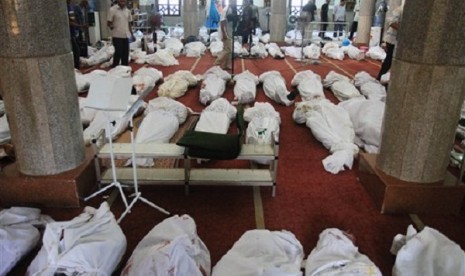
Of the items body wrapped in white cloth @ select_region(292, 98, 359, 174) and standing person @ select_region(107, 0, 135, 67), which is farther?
standing person @ select_region(107, 0, 135, 67)

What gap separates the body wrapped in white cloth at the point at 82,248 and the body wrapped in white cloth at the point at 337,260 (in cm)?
Answer: 117

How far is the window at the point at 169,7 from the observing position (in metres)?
19.6

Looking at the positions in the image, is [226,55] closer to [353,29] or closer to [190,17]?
[190,17]

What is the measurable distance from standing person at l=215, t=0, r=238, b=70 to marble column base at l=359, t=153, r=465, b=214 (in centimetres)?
577

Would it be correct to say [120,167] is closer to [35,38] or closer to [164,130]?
[164,130]

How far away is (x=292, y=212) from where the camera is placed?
3135 millimetres

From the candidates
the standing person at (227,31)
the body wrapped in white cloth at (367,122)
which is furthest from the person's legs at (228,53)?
the body wrapped in white cloth at (367,122)

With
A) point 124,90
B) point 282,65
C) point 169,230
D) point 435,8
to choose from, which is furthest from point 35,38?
point 282,65

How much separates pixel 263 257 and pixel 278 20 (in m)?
13.1

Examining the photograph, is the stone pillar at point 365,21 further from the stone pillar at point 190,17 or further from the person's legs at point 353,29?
the stone pillar at point 190,17

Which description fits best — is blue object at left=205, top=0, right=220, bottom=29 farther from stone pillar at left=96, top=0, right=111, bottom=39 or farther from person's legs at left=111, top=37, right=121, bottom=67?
person's legs at left=111, top=37, right=121, bottom=67

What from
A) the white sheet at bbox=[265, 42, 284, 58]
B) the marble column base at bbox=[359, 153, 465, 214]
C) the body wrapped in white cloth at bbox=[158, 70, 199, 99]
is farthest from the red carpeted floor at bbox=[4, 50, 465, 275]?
the white sheet at bbox=[265, 42, 284, 58]

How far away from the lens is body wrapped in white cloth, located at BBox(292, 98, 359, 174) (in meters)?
3.90

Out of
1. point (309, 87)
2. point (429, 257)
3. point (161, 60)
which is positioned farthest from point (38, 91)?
point (161, 60)
